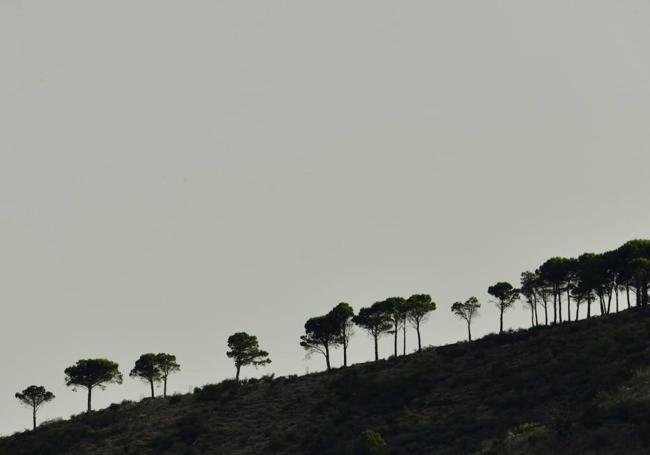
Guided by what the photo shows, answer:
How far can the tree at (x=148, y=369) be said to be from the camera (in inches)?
4163

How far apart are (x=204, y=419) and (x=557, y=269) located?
145ft

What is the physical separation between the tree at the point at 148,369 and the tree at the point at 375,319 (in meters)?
Answer: 25.5

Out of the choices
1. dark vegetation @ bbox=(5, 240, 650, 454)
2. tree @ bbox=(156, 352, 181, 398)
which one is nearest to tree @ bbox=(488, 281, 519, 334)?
dark vegetation @ bbox=(5, 240, 650, 454)

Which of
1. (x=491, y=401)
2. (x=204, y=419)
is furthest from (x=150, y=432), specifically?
(x=491, y=401)

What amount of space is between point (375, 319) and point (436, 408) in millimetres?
32634

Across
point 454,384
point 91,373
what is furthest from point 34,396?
point 454,384

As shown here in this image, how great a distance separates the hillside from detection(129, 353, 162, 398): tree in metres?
8.46

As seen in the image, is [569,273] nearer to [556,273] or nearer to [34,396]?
[556,273]

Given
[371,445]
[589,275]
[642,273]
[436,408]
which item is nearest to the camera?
[371,445]

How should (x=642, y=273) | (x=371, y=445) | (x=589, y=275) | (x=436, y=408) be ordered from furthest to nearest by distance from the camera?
(x=589, y=275) < (x=642, y=273) < (x=436, y=408) < (x=371, y=445)

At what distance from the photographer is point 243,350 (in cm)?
10556

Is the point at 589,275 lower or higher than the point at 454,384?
higher

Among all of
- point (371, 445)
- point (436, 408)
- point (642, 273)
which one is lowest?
point (371, 445)

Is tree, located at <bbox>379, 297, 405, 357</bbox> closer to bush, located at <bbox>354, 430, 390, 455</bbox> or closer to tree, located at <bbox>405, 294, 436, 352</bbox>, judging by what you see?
tree, located at <bbox>405, 294, 436, 352</bbox>
